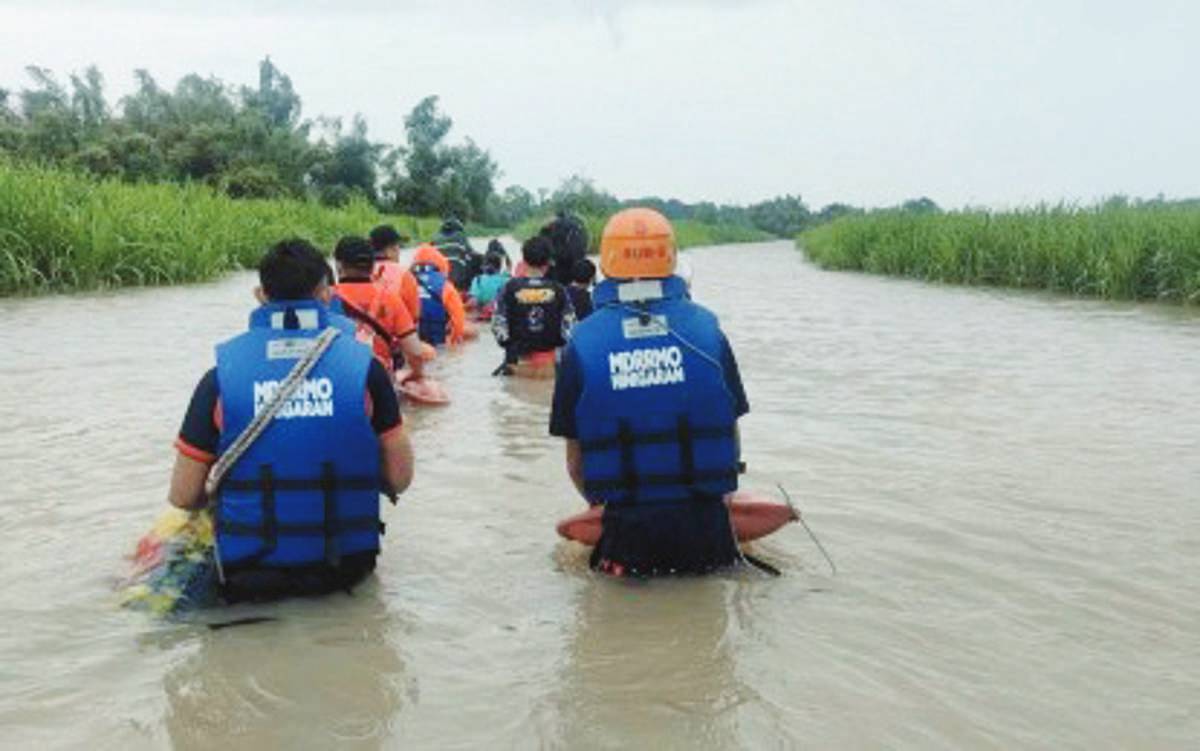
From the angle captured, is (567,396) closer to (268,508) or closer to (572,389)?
(572,389)

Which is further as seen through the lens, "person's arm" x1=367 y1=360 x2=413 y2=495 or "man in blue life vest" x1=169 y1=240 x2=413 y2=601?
"person's arm" x1=367 y1=360 x2=413 y2=495

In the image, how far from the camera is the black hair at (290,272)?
4.02 m

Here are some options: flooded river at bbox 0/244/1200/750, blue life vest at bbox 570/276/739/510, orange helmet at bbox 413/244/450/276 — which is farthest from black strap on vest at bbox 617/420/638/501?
orange helmet at bbox 413/244/450/276

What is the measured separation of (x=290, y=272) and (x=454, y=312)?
8.12m

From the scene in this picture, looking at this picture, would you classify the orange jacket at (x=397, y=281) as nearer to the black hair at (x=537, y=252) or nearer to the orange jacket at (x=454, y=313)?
the black hair at (x=537, y=252)

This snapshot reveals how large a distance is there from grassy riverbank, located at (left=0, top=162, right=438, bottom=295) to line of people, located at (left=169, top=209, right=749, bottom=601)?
38.8 feet

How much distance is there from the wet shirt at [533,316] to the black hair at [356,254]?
2272mm

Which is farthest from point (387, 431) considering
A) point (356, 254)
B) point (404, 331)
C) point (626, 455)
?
point (404, 331)

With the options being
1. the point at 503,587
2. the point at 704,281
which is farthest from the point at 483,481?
the point at 704,281

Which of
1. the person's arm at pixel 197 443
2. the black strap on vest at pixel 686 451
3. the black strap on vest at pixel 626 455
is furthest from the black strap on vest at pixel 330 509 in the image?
the black strap on vest at pixel 686 451

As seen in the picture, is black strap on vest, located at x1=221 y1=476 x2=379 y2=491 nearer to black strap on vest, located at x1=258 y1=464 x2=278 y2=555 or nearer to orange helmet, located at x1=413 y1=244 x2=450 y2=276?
black strap on vest, located at x1=258 y1=464 x2=278 y2=555

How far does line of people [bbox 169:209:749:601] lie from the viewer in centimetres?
392

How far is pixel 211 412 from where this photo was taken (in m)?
3.90

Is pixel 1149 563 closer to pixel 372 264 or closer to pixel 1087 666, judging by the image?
pixel 1087 666
